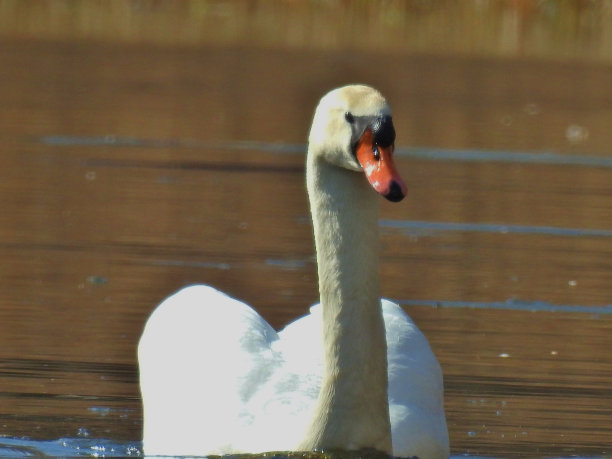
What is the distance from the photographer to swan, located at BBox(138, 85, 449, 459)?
17.0 feet

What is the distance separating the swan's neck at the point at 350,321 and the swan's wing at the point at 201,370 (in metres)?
0.38

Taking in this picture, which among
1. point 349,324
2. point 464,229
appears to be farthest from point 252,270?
point 349,324

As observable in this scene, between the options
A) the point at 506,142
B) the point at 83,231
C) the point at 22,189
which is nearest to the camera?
the point at 83,231

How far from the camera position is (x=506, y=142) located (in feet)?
53.6

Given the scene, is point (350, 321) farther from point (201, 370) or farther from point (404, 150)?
point (404, 150)

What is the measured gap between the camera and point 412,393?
5.85 meters

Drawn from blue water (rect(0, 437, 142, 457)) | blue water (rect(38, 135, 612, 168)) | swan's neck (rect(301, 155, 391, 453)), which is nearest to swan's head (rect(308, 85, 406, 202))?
swan's neck (rect(301, 155, 391, 453))

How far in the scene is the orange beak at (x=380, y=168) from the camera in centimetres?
487

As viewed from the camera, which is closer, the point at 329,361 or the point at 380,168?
the point at 380,168

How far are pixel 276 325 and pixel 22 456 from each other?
2.52 m

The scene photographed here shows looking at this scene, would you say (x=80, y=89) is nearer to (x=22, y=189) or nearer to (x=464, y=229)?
(x=22, y=189)

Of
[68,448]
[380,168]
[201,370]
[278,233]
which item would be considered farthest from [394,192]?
[278,233]

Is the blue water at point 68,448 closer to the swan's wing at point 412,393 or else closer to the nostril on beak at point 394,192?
the swan's wing at point 412,393

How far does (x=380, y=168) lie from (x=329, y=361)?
2.35 ft
